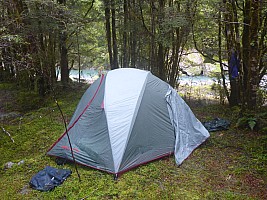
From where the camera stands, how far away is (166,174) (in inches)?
137

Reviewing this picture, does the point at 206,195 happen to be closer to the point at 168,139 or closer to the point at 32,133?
the point at 168,139

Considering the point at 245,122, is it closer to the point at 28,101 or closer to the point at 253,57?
the point at 253,57

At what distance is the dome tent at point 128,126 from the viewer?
11.8 ft

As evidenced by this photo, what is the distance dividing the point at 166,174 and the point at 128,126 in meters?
0.92

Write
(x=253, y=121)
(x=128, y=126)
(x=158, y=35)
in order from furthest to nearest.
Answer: (x=158, y=35)
(x=253, y=121)
(x=128, y=126)

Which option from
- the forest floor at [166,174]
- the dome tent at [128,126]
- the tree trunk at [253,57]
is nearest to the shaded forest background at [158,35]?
the tree trunk at [253,57]

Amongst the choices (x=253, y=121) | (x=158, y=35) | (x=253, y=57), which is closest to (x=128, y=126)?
(x=253, y=121)

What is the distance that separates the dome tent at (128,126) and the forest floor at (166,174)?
0.18 m

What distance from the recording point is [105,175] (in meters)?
3.42

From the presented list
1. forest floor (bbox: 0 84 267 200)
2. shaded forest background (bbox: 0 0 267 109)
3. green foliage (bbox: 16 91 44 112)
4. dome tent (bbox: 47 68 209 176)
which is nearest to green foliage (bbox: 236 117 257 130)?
forest floor (bbox: 0 84 267 200)

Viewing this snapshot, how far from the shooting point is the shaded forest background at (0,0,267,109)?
15.1 feet

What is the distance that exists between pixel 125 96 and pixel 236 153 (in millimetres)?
2133

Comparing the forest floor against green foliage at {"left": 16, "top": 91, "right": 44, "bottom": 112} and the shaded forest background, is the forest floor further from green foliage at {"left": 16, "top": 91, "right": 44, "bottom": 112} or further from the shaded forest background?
green foliage at {"left": 16, "top": 91, "right": 44, "bottom": 112}

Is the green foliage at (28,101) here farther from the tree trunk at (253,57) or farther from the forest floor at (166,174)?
the tree trunk at (253,57)
